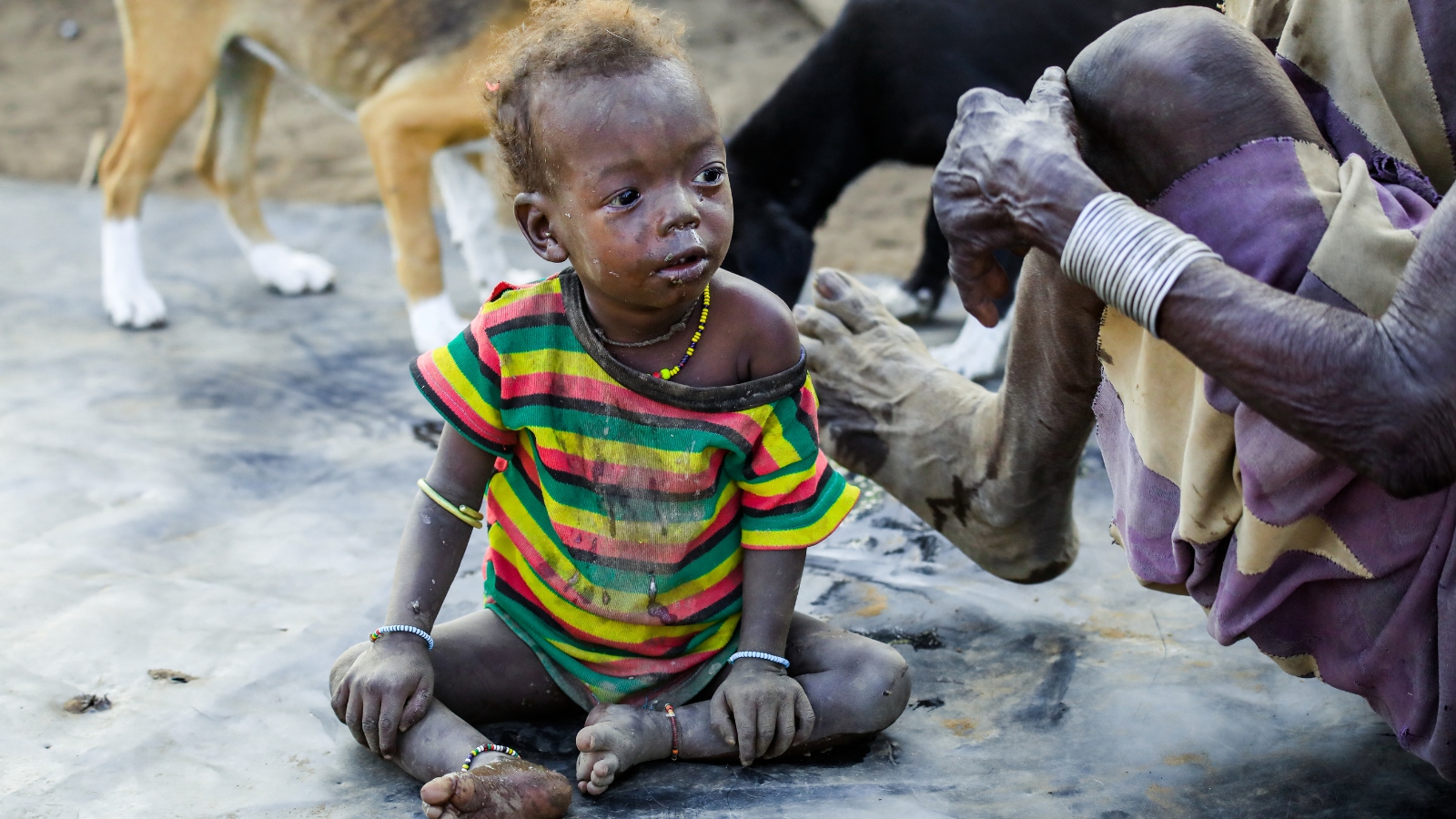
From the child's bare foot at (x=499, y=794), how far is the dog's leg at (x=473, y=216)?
105 inches

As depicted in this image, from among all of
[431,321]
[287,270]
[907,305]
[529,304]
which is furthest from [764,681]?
[287,270]

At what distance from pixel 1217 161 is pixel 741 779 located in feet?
2.78

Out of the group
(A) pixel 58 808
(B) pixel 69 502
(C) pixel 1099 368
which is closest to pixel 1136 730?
(C) pixel 1099 368

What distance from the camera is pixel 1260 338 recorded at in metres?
1.12

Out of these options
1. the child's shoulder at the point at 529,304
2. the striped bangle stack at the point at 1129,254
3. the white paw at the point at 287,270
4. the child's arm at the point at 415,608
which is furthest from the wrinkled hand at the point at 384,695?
the white paw at the point at 287,270

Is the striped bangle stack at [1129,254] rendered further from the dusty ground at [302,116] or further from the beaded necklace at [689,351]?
the dusty ground at [302,116]

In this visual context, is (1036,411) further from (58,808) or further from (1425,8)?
(58,808)

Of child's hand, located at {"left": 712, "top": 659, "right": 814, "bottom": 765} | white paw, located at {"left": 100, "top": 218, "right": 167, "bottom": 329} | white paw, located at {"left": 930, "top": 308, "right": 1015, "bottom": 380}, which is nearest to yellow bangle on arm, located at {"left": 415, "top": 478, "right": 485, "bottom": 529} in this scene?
child's hand, located at {"left": 712, "top": 659, "right": 814, "bottom": 765}

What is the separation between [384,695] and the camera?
153cm

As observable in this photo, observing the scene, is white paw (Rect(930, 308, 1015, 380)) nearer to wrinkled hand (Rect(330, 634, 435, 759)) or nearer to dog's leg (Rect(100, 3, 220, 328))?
wrinkled hand (Rect(330, 634, 435, 759))

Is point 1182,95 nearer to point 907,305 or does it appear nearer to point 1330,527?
point 1330,527

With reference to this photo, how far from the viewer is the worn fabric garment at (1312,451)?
3.99ft

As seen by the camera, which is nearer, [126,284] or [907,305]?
[126,284]

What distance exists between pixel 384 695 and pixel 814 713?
50 cm
